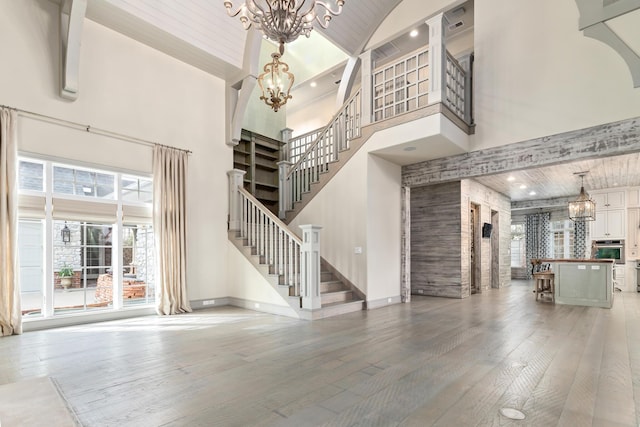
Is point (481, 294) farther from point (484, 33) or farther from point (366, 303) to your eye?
point (484, 33)

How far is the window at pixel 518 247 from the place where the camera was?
45.2ft

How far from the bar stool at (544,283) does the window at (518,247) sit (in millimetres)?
6522

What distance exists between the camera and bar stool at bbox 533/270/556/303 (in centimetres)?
756

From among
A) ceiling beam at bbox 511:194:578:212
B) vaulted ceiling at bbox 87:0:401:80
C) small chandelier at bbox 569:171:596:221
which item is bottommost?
small chandelier at bbox 569:171:596:221

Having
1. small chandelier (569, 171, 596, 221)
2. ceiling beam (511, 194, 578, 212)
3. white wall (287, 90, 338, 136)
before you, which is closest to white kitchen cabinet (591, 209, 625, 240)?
ceiling beam (511, 194, 578, 212)

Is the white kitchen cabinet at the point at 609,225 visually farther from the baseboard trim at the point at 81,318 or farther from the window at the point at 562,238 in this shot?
the baseboard trim at the point at 81,318

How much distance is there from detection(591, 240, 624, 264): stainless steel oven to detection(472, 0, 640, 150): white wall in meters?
7.20

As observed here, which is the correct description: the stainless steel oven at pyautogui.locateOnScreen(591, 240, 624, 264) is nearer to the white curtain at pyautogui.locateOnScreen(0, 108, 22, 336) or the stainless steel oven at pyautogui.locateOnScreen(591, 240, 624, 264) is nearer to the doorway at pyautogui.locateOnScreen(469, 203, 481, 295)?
the doorway at pyautogui.locateOnScreen(469, 203, 481, 295)

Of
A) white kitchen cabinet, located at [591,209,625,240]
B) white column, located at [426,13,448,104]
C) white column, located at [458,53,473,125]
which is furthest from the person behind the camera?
white kitchen cabinet, located at [591,209,625,240]

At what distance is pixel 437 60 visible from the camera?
527cm

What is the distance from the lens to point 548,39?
17.6ft

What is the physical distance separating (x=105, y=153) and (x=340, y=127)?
4.38 m

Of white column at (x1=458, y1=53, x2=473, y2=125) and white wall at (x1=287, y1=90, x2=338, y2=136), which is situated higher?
white wall at (x1=287, y1=90, x2=338, y2=136)

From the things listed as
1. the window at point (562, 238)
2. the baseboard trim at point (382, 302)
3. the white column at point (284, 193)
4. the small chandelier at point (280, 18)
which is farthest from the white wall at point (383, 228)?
the window at point (562, 238)
